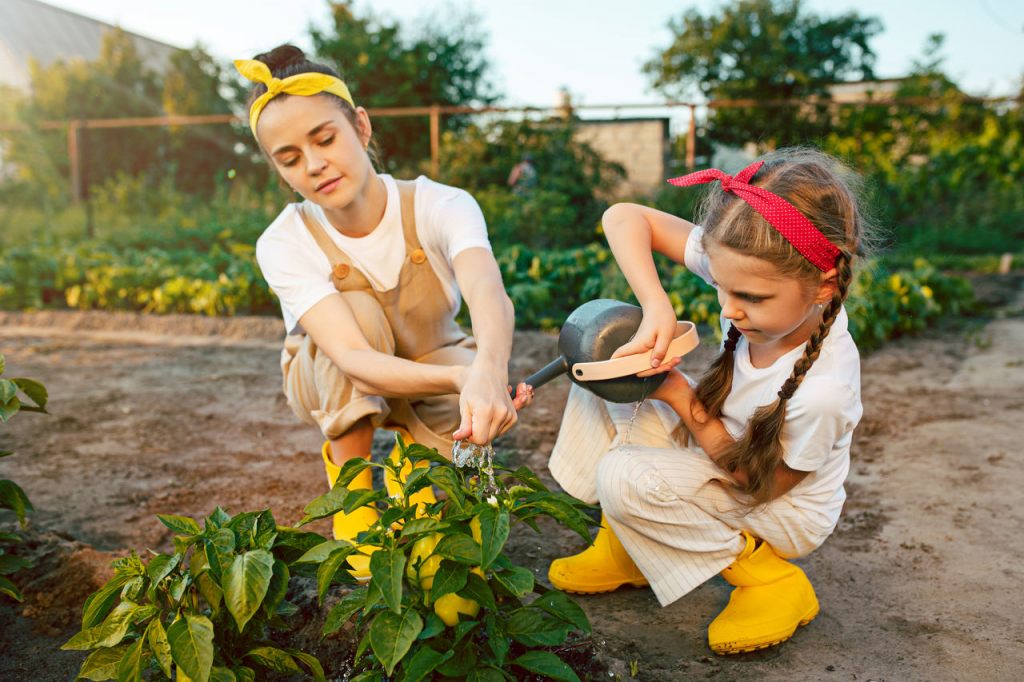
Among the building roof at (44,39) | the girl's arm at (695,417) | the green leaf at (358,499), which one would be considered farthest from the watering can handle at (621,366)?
the building roof at (44,39)

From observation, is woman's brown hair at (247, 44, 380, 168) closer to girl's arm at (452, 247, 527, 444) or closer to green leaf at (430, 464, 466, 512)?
girl's arm at (452, 247, 527, 444)

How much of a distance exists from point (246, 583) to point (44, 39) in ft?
75.8

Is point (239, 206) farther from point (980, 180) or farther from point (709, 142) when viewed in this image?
point (980, 180)

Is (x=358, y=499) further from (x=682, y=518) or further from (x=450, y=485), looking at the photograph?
(x=682, y=518)

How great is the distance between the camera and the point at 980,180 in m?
11.7

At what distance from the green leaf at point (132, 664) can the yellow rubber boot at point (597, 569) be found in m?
1.09

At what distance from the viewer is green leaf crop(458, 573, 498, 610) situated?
Result: 1393mm

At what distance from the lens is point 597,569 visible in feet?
7.21

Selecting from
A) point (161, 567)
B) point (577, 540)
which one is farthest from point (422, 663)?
point (577, 540)

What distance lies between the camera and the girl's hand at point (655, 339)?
6.31ft

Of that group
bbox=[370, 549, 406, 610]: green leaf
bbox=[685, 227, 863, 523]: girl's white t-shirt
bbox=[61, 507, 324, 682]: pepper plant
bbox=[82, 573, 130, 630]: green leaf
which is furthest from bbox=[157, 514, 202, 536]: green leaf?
bbox=[685, 227, 863, 523]: girl's white t-shirt

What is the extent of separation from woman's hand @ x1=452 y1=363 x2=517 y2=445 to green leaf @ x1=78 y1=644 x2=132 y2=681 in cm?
73

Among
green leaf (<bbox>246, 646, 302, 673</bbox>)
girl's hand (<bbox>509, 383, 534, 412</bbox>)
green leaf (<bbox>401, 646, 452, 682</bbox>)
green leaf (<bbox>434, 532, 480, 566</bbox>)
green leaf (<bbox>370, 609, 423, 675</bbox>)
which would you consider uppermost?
girl's hand (<bbox>509, 383, 534, 412</bbox>)

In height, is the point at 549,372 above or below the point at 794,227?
below
